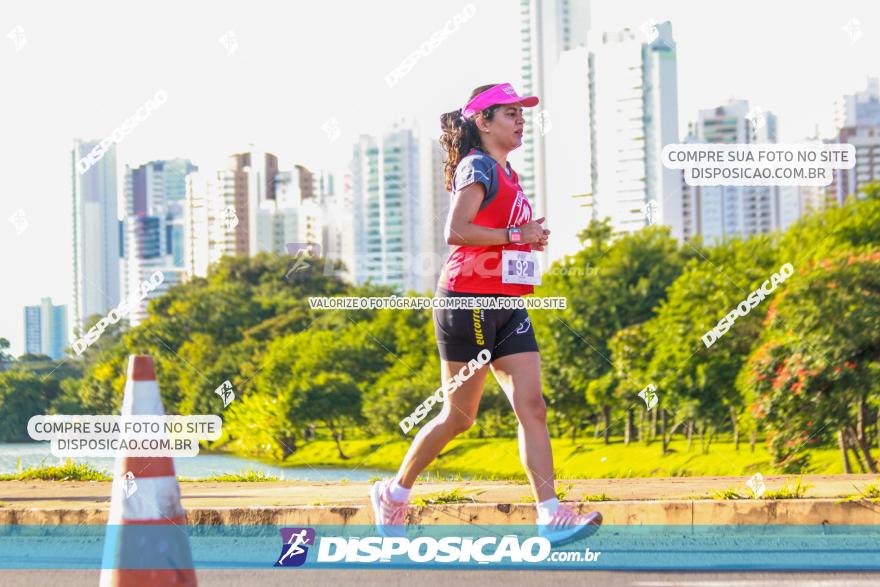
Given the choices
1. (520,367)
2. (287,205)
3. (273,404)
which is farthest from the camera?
(273,404)

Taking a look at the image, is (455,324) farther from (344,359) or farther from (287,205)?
(344,359)

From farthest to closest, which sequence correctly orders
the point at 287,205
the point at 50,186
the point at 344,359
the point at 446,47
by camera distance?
the point at 344,359 → the point at 287,205 → the point at 446,47 → the point at 50,186

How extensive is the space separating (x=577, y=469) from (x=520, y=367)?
85.9ft

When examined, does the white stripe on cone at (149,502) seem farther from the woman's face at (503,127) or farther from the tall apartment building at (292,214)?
the tall apartment building at (292,214)

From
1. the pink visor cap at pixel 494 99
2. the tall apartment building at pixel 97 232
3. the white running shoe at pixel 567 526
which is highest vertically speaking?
the tall apartment building at pixel 97 232

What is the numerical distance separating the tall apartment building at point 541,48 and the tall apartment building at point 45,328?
19794 millimetres

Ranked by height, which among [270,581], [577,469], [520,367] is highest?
[520,367]

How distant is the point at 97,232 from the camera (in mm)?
21656

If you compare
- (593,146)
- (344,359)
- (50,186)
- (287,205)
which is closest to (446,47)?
(50,186)

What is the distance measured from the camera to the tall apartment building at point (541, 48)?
34375mm

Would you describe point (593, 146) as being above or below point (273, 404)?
above

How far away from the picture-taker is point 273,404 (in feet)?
105

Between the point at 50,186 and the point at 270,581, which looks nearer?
the point at 270,581

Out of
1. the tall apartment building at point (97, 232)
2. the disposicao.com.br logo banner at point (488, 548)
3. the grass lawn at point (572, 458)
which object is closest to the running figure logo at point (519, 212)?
the disposicao.com.br logo banner at point (488, 548)
